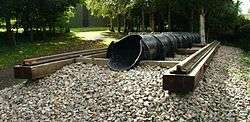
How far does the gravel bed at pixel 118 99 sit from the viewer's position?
334 inches

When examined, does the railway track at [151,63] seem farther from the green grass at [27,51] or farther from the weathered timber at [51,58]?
the green grass at [27,51]

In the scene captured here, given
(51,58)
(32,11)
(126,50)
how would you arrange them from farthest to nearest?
(32,11) < (126,50) < (51,58)

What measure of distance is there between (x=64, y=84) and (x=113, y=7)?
21.4 metres

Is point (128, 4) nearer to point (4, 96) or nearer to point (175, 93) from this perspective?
point (4, 96)

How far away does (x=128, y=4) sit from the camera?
1145 inches

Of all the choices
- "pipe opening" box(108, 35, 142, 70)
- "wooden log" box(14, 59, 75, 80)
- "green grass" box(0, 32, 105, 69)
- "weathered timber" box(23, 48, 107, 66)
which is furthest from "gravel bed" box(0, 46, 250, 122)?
"green grass" box(0, 32, 105, 69)

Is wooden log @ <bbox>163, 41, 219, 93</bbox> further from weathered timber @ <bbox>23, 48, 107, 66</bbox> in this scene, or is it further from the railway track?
weathered timber @ <bbox>23, 48, 107, 66</bbox>

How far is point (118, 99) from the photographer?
9.34 m

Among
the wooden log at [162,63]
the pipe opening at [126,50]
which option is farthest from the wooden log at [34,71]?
the wooden log at [162,63]

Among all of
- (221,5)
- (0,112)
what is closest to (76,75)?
(0,112)

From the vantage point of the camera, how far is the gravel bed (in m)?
8.49

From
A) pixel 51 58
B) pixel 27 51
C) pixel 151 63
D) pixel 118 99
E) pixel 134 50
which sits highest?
pixel 134 50

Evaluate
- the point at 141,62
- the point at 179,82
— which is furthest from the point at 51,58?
the point at 179,82

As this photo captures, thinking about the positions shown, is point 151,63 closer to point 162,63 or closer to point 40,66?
point 162,63
